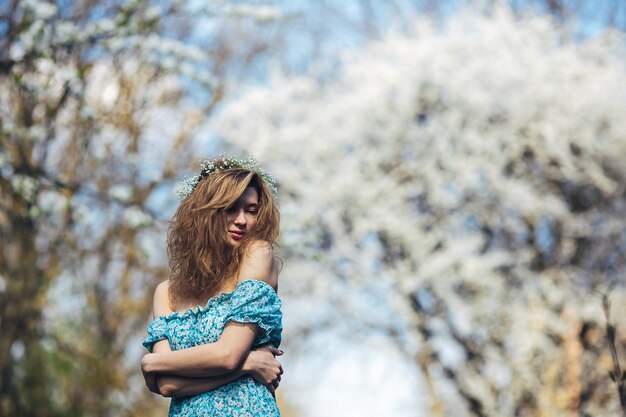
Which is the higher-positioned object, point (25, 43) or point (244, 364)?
point (25, 43)

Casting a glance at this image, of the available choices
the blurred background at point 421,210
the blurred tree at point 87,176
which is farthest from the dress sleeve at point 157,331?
the blurred background at point 421,210

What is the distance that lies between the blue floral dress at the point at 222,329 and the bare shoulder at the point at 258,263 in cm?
3

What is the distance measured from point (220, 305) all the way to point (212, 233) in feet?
0.67

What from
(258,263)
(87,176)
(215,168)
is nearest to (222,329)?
(258,263)

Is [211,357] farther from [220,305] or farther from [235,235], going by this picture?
[235,235]

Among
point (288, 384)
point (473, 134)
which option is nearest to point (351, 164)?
point (473, 134)

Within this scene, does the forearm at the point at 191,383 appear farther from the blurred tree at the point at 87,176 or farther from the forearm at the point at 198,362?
the blurred tree at the point at 87,176

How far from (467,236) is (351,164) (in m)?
1.74

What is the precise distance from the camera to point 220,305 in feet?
8.54

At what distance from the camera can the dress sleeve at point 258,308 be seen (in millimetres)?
2506

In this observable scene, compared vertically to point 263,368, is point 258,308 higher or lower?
higher

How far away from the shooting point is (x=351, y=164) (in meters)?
11.8

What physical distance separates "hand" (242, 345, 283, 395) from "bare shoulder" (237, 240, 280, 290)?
0.21 meters

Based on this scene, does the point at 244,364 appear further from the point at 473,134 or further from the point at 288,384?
the point at 288,384
